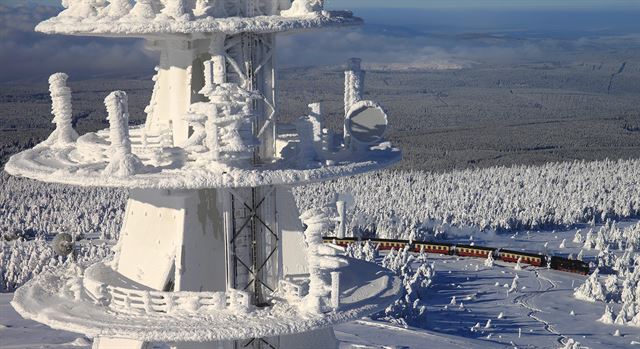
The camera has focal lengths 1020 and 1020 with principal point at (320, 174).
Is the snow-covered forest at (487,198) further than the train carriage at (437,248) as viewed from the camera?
Yes

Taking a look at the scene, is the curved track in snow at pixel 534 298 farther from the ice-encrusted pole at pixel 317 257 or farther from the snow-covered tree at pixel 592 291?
the ice-encrusted pole at pixel 317 257

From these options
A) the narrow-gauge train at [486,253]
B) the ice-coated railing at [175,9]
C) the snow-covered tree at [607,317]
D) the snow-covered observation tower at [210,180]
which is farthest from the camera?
the narrow-gauge train at [486,253]

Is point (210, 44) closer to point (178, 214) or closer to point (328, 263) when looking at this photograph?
point (178, 214)

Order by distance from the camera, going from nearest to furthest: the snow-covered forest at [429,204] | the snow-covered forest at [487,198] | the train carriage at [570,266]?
the train carriage at [570,266] < the snow-covered forest at [429,204] < the snow-covered forest at [487,198]

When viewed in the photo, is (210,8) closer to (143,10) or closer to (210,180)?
(143,10)

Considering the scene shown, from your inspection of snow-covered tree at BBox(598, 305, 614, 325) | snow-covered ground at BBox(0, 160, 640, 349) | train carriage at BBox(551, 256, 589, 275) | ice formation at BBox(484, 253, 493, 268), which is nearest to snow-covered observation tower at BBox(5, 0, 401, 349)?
snow-covered ground at BBox(0, 160, 640, 349)

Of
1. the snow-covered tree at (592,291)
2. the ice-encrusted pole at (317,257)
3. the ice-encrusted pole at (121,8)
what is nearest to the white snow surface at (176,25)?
the ice-encrusted pole at (121,8)
